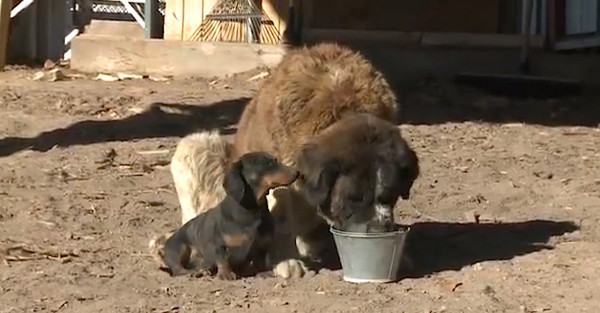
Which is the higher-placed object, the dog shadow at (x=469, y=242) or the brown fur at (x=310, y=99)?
the brown fur at (x=310, y=99)

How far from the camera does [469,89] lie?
13938mm

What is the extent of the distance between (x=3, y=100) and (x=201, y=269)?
6.75 meters

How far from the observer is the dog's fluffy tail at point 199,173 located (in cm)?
740

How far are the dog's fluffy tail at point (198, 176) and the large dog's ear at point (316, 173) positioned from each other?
3.18 feet

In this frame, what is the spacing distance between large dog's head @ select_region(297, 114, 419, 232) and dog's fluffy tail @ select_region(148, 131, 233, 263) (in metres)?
1.05

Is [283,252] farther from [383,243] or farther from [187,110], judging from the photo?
[187,110]

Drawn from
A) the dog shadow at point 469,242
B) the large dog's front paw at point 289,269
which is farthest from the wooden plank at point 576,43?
the large dog's front paw at point 289,269

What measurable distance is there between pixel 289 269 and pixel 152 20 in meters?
9.69

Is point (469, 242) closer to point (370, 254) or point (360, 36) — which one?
point (370, 254)

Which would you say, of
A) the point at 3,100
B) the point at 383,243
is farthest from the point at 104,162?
the point at 383,243

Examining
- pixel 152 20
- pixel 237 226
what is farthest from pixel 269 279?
pixel 152 20

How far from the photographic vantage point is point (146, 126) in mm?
12070

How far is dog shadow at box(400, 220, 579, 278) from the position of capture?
7.32 m

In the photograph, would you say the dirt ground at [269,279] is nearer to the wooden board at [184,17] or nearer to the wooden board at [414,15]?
the wooden board at [184,17]
